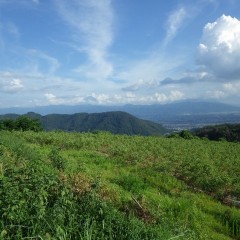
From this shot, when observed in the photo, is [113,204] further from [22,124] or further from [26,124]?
[22,124]

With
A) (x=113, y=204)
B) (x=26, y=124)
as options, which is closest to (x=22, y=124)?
(x=26, y=124)

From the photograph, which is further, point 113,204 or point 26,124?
point 26,124

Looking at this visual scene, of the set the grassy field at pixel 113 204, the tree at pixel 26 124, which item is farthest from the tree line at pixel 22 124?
the grassy field at pixel 113 204

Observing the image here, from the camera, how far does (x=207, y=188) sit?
14.4 m

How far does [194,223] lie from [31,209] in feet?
14.8

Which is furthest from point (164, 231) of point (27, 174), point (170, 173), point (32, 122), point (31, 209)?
point (32, 122)

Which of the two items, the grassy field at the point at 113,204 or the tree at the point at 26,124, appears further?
the tree at the point at 26,124

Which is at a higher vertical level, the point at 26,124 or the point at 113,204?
the point at 113,204

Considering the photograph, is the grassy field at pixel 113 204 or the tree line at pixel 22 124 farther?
the tree line at pixel 22 124

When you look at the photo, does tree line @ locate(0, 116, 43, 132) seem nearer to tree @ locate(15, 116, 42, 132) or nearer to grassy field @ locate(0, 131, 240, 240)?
tree @ locate(15, 116, 42, 132)

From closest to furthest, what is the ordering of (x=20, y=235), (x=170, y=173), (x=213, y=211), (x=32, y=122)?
(x=20, y=235) → (x=213, y=211) → (x=170, y=173) → (x=32, y=122)

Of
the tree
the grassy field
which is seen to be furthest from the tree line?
the grassy field

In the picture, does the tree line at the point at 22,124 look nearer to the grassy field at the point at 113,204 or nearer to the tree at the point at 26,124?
the tree at the point at 26,124

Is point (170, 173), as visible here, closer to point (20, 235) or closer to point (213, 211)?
point (213, 211)
